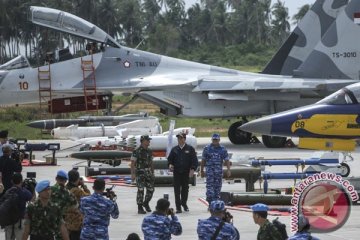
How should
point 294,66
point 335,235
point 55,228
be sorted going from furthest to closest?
1. point 294,66
2. point 335,235
3. point 55,228

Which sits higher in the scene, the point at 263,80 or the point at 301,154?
the point at 263,80

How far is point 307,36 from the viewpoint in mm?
33656

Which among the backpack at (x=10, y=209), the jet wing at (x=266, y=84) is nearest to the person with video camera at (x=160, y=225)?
the backpack at (x=10, y=209)

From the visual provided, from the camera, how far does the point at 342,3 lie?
1324 inches

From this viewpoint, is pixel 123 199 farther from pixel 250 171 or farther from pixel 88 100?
pixel 88 100

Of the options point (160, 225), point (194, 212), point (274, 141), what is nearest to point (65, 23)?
point (274, 141)

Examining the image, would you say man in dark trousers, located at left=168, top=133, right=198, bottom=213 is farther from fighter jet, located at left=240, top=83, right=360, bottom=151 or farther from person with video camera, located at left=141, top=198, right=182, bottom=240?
person with video camera, located at left=141, top=198, right=182, bottom=240

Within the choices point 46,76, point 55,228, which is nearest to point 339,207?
point 55,228

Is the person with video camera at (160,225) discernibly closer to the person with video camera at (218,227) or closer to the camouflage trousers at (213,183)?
the person with video camera at (218,227)

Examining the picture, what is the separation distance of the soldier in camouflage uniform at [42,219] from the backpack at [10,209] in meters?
0.74

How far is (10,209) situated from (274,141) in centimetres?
1840

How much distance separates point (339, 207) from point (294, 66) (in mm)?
21139

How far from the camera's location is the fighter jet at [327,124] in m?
18.1

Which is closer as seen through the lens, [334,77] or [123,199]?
[123,199]
